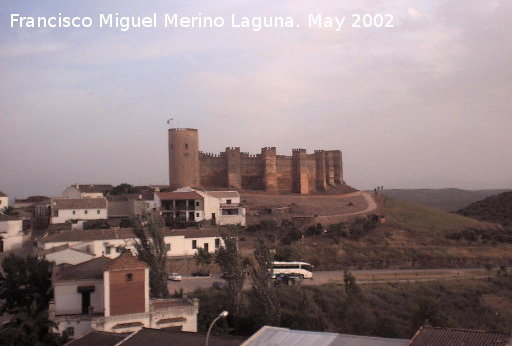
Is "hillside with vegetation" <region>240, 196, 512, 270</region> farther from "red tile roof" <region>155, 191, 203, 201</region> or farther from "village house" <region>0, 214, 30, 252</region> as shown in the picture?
"village house" <region>0, 214, 30, 252</region>

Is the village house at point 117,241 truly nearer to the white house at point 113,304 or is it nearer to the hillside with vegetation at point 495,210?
the white house at point 113,304

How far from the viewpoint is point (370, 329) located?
19.9m

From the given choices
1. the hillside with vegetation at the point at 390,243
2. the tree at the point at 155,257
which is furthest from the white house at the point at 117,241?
the tree at the point at 155,257

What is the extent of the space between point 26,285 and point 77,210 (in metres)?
18.5

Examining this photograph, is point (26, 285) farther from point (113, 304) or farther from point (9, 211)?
point (9, 211)

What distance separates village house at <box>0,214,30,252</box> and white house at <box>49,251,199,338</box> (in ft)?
54.4

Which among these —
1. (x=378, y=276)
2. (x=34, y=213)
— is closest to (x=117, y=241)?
(x=378, y=276)

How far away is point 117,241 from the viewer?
30203mm

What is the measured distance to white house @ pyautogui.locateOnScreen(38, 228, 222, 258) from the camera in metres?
29.2

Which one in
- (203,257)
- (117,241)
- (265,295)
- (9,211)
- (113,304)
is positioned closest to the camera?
(113,304)

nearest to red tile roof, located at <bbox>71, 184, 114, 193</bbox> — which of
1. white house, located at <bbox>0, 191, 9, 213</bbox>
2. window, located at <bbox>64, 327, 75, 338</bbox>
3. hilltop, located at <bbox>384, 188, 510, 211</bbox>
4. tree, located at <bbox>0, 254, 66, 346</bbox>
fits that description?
white house, located at <bbox>0, 191, 9, 213</bbox>

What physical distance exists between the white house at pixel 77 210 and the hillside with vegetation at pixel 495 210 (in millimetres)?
34360

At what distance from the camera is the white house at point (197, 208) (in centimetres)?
3925

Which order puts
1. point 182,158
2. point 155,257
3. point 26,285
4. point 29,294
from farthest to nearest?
point 182,158
point 155,257
point 26,285
point 29,294
